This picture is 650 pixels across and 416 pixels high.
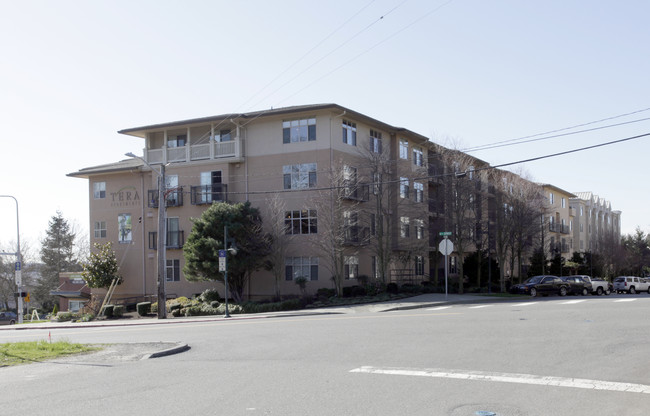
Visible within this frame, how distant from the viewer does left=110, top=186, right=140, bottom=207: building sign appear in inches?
1813

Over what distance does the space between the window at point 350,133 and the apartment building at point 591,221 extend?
49.1 m

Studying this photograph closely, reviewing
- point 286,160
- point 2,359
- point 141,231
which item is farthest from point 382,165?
point 2,359

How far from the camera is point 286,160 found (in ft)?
129

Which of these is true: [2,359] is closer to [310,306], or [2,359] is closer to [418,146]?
[310,306]

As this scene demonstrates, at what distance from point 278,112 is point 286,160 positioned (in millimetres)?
3165

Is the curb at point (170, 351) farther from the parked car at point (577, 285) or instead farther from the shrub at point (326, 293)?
the parked car at point (577, 285)

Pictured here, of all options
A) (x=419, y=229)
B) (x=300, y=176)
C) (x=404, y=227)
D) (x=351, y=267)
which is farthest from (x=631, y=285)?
(x=300, y=176)

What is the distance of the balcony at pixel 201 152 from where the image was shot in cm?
4053

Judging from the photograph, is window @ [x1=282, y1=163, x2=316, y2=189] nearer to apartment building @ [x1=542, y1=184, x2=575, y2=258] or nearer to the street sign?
the street sign

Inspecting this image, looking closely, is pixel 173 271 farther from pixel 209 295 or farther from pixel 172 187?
pixel 209 295

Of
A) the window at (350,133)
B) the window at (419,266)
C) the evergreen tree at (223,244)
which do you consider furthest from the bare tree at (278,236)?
the window at (419,266)

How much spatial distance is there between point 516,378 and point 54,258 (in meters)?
81.7

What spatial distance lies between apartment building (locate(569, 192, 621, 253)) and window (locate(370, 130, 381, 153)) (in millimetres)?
46279

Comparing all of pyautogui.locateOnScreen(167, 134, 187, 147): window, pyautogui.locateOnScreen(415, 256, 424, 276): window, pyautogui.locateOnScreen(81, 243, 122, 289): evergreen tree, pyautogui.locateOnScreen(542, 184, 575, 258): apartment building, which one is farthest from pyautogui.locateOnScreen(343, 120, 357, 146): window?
pyautogui.locateOnScreen(542, 184, 575, 258): apartment building
